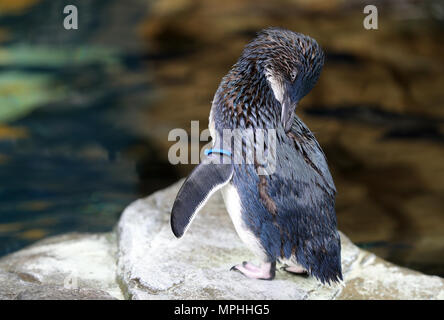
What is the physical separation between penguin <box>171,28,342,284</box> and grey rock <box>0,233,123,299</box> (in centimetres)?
43

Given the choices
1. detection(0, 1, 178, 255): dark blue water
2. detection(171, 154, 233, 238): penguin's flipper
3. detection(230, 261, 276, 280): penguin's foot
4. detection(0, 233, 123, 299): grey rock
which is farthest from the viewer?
detection(0, 1, 178, 255): dark blue water

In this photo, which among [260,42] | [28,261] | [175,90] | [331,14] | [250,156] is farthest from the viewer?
[175,90]

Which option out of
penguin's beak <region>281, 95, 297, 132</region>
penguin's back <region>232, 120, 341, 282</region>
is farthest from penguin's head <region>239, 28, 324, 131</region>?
penguin's back <region>232, 120, 341, 282</region>

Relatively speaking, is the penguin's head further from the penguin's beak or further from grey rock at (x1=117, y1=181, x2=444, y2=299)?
grey rock at (x1=117, y1=181, x2=444, y2=299)

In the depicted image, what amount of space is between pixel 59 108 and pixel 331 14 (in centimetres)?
170

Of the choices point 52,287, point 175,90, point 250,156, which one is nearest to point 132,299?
point 52,287

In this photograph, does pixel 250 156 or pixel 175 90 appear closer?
pixel 250 156

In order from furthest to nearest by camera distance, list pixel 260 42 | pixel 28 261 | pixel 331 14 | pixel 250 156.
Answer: pixel 331 14, pixel 28 261, pixel 260 42, pixel 250 156

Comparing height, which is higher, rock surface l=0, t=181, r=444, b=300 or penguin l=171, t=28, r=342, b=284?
penguin l=171, t=28, r=342, b=284

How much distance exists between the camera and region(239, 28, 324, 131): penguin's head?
175 centimetres

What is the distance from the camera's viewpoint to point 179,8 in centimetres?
350

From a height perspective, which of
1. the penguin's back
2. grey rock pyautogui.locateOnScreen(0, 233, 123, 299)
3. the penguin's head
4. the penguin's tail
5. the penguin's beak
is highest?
the penguin's head

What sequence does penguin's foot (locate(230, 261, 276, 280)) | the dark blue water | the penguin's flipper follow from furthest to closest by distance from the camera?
the dark blue water
penguin's foot (locate(230, 261, 276, 280))
the penguin's flipper

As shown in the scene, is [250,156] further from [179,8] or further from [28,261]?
[179,8]
